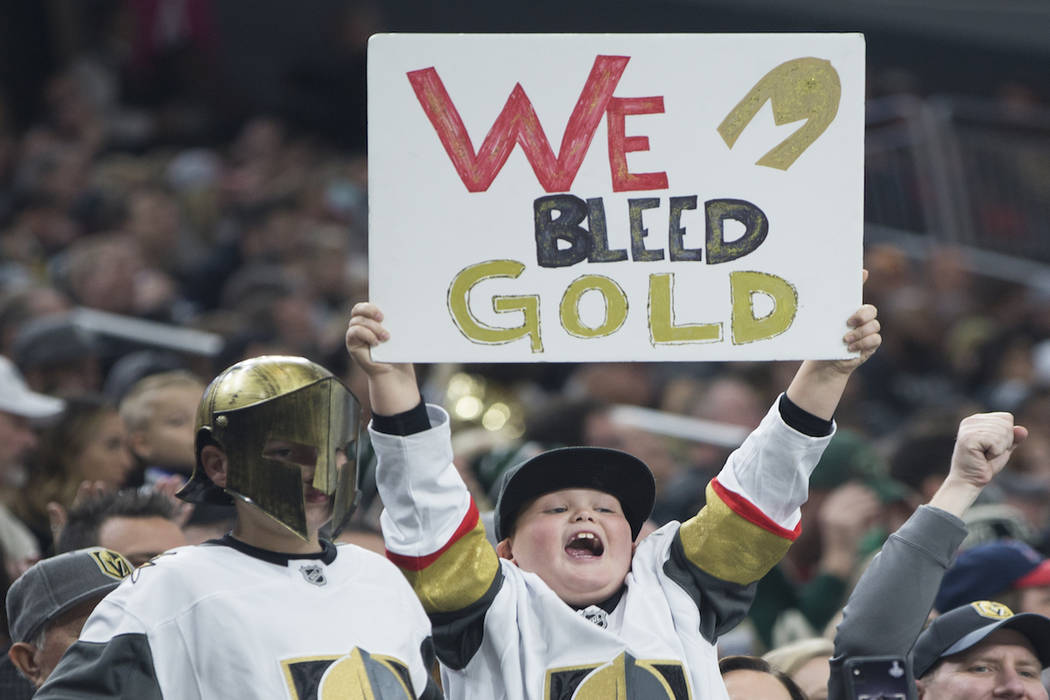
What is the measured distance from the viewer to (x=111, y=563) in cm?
362

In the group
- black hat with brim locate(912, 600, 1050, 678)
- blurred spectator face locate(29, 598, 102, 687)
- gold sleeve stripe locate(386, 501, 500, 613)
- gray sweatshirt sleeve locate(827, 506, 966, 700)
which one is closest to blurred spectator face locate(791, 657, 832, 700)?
black hat with brim locate(912, 600, 1050, 678)

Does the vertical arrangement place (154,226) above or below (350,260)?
above

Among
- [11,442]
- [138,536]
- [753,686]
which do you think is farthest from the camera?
[11,442]

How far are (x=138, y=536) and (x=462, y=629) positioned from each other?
3.59 ft

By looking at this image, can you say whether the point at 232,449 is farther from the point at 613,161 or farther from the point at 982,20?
the point at 982,20

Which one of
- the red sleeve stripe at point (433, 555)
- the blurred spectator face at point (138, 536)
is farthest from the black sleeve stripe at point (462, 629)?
the blurred spectator face at point (138, 536)

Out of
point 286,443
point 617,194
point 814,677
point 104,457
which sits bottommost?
point 814,677

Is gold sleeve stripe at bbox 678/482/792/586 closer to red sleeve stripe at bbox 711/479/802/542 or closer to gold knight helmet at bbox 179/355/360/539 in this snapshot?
red sleeve stripe at bbox 711/479/802/542

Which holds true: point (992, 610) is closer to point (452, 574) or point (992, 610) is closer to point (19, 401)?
point (452, 574)

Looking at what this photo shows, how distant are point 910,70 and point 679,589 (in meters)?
12.6

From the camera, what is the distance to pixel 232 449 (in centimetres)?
308

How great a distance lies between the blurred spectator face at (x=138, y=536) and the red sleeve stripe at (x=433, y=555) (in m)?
0.92

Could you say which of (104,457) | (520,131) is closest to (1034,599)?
(520,131)

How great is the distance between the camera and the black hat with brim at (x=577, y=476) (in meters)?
3.70
